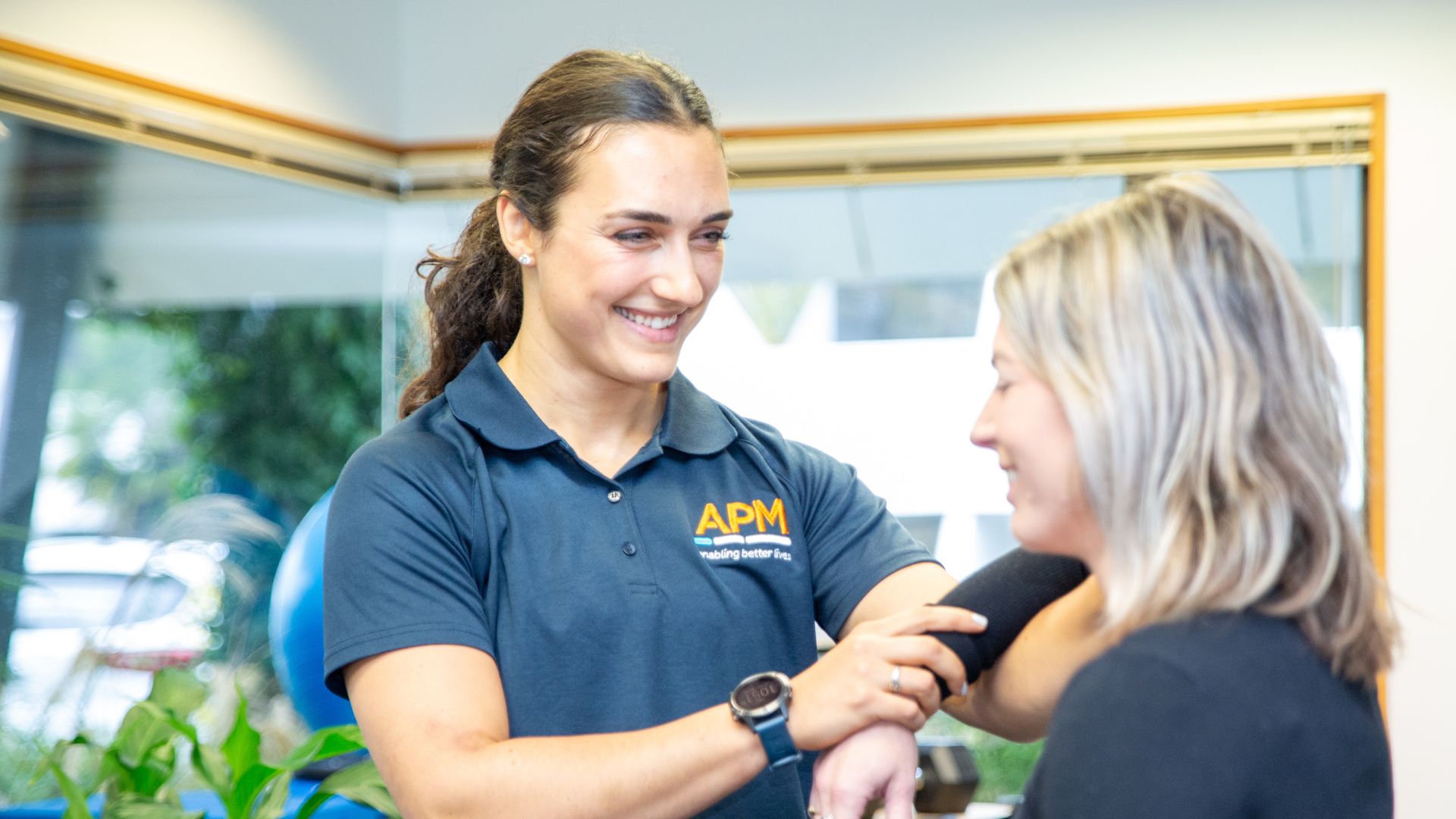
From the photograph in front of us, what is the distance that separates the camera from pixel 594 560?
1.52 m

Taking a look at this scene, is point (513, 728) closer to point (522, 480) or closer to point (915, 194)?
point (522, 480)

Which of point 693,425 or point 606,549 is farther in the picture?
point 693,425

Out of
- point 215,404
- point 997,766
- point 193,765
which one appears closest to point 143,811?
point 193,765

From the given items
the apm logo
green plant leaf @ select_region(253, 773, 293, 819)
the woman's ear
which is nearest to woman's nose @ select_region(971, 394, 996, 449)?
the apm logo

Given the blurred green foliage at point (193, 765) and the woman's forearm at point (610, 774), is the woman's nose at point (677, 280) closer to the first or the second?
the woman's forearm at point (610, 774)

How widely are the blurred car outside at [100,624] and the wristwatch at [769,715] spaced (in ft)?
7.79

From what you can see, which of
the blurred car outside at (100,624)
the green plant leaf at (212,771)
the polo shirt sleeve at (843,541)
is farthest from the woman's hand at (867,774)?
the blurred car outside at (100,624)

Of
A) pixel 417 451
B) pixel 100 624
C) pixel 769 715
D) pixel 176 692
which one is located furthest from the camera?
pixel 100 624

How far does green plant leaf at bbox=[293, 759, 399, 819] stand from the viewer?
2205mm

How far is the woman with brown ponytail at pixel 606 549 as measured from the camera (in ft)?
4.35

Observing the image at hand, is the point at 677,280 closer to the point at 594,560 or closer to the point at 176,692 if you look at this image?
the point at 594,560

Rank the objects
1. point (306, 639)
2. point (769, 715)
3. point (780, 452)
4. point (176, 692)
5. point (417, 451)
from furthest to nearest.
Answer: point (306, 639)
point (176, 692)
point (780, 452)
point (417, 451)
point (769, 715)

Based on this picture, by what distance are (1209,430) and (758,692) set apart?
0.53m

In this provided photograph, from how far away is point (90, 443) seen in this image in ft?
11.1
